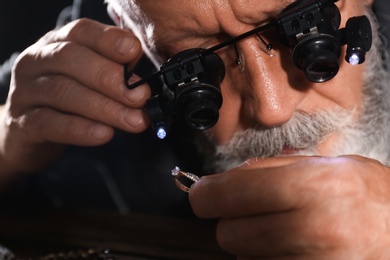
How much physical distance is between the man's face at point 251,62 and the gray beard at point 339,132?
2 centimetres

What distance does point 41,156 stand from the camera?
179cm

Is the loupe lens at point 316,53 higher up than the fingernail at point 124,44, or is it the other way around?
the fingernail at point 124,44

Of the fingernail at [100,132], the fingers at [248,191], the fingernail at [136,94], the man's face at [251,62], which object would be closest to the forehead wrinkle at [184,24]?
the man's face at [251,62]

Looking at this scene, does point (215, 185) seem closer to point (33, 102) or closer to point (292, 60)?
point (292, 60)

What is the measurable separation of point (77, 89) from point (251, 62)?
1.46 feet

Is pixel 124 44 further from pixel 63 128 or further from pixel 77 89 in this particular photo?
pixel 63 128

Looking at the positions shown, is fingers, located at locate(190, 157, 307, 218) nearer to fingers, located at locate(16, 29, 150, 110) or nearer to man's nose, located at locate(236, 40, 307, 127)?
man's nose, located at locate(236, 40, 307, 127)

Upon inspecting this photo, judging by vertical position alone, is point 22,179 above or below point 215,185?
below

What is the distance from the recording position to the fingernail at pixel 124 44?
135 cm

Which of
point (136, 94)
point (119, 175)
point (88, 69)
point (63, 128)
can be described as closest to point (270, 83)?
point (136, 94)

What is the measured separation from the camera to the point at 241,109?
1.39 m

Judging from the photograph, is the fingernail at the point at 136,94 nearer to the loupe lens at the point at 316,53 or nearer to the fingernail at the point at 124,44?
the fingernail at the point at 124,44

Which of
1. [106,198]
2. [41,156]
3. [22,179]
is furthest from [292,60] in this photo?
[106,198]

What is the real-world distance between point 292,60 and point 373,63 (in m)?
0.33
